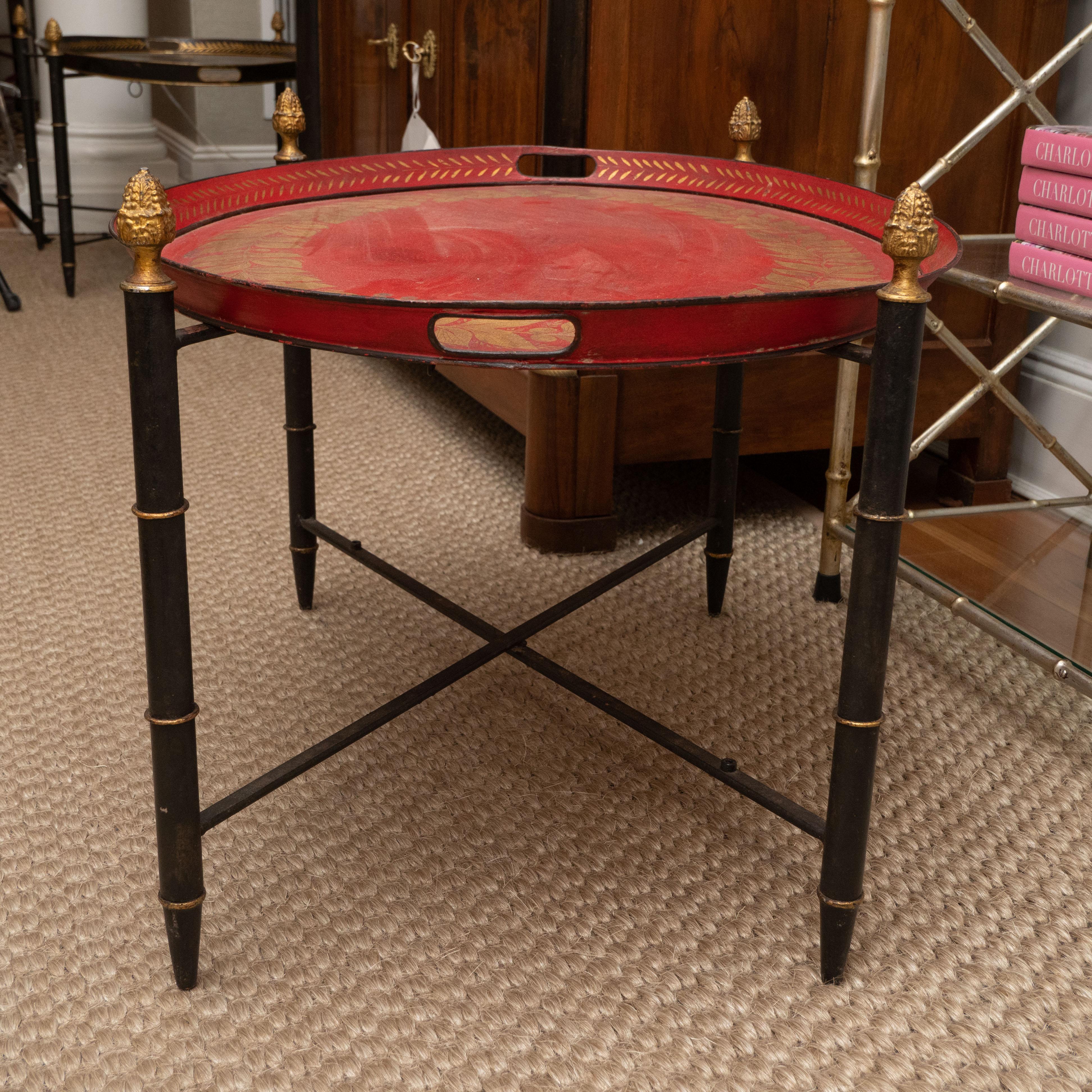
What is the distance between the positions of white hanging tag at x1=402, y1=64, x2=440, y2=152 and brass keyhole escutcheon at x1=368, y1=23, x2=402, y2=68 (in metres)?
0.14

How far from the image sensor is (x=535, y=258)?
78cm

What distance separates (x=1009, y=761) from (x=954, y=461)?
0.66 m

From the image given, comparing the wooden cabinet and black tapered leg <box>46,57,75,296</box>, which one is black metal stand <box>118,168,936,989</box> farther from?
black tapered leg <box>46,57,75,296</box>

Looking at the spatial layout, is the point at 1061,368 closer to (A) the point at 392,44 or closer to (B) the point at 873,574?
(B) the point at 873,574

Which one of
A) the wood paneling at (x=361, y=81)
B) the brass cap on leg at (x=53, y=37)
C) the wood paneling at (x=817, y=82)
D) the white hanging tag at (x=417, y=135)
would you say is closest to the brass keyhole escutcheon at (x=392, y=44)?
the wood paneling at (x=361, y=81)

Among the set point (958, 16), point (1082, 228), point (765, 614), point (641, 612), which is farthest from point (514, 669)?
point (958, 16)

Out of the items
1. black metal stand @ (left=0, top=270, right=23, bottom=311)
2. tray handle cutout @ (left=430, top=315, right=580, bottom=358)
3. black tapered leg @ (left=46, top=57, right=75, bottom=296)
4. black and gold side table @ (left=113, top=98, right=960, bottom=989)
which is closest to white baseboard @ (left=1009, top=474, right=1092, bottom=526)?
black and gold side table @ (left=113, top=98, right=960, bottom=989)

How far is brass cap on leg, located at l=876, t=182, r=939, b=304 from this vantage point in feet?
2.08

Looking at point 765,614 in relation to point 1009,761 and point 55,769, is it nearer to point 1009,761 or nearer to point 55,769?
point 1009,761

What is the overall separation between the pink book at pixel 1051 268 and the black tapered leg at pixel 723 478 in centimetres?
26

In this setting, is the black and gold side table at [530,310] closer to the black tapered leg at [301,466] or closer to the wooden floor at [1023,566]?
the black tapered leg at [301,466]

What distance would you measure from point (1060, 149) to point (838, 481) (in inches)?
14.6

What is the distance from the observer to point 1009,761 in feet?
3.38

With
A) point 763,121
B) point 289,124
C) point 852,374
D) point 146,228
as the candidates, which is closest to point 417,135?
point 763,121
